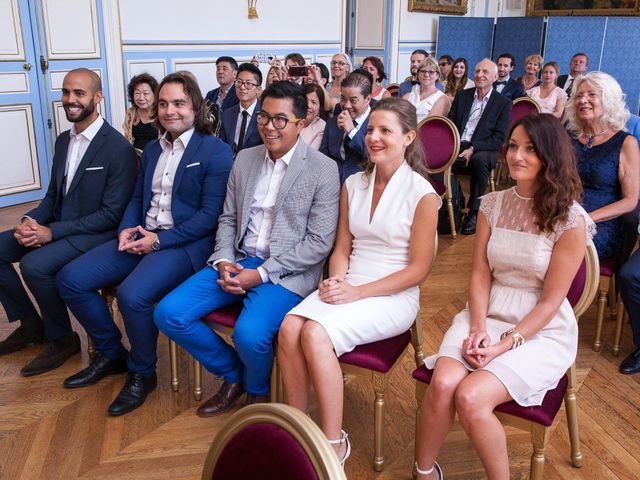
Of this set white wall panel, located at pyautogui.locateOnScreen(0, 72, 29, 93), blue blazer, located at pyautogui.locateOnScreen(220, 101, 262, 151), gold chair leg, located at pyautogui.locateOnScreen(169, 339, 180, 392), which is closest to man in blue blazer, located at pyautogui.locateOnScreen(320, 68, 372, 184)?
blue blazer, located at pyautogui.locateOnScreen(220, 101, 262, 151)

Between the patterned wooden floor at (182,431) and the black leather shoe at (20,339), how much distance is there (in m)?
0.05

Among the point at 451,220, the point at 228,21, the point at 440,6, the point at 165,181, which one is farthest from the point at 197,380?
the point at 440,6

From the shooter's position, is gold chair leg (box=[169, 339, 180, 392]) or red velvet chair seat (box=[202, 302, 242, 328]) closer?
red velvet chair seat (box=[202, 302, 242, 328])

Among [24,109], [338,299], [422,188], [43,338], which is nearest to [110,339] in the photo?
[43,338]

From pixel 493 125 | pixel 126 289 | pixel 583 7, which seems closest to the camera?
pixel 126 289

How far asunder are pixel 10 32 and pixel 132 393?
4.12 m

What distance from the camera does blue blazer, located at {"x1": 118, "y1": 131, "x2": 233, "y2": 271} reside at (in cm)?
268

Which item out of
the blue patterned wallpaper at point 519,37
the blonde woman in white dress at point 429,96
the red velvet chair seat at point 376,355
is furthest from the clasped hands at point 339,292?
the blue patterned wallpaper at point 519,37

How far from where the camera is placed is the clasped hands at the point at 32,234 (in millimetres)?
2820

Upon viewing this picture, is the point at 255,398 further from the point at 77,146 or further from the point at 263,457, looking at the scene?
the point at 263,457

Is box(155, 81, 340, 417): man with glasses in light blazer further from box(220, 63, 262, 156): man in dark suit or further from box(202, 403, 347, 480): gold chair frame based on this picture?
box(220, 63, 262, 156): man in dark suit

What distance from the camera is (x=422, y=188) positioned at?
2217mm

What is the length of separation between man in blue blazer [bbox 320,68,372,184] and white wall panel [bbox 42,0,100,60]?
3.36 meters

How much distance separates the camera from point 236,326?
2.26 meters
